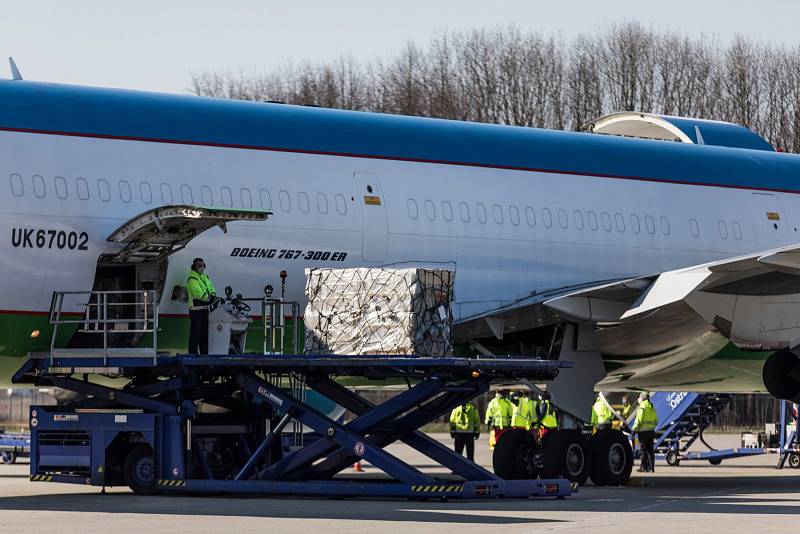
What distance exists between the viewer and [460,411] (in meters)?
32.2

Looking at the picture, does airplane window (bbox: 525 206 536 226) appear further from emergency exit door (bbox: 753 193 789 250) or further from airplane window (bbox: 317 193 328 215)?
emergency exit door (bbox: 753 193 789 250)

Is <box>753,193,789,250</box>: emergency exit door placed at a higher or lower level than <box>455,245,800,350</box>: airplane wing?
higher

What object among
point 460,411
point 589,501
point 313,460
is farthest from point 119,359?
point 460,411

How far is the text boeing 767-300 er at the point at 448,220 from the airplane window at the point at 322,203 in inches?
0.8

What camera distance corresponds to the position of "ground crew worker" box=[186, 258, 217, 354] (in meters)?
20.4

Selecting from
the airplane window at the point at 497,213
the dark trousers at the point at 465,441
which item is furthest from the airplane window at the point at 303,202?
the dark trousers at the point at 465,441

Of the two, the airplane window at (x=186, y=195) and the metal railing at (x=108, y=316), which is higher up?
the airplane window at (x=186, y=195)

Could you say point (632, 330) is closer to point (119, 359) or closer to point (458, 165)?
point (458, 165)

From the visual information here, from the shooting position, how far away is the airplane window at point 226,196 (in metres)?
21.4

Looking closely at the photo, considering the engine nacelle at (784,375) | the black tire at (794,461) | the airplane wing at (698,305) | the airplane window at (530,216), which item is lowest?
the black tire at (794,461)

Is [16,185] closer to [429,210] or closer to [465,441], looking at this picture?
[429,210]

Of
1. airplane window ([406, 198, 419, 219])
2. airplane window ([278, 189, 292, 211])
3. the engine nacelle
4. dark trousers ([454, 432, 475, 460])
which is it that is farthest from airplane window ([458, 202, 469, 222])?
dark trousers ([454, 432, 475, 460])

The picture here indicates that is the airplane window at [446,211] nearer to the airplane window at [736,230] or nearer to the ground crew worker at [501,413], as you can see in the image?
the airplane window at [736,230]

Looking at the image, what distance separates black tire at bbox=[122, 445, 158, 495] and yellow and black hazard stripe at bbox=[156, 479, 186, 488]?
0.28 meters
